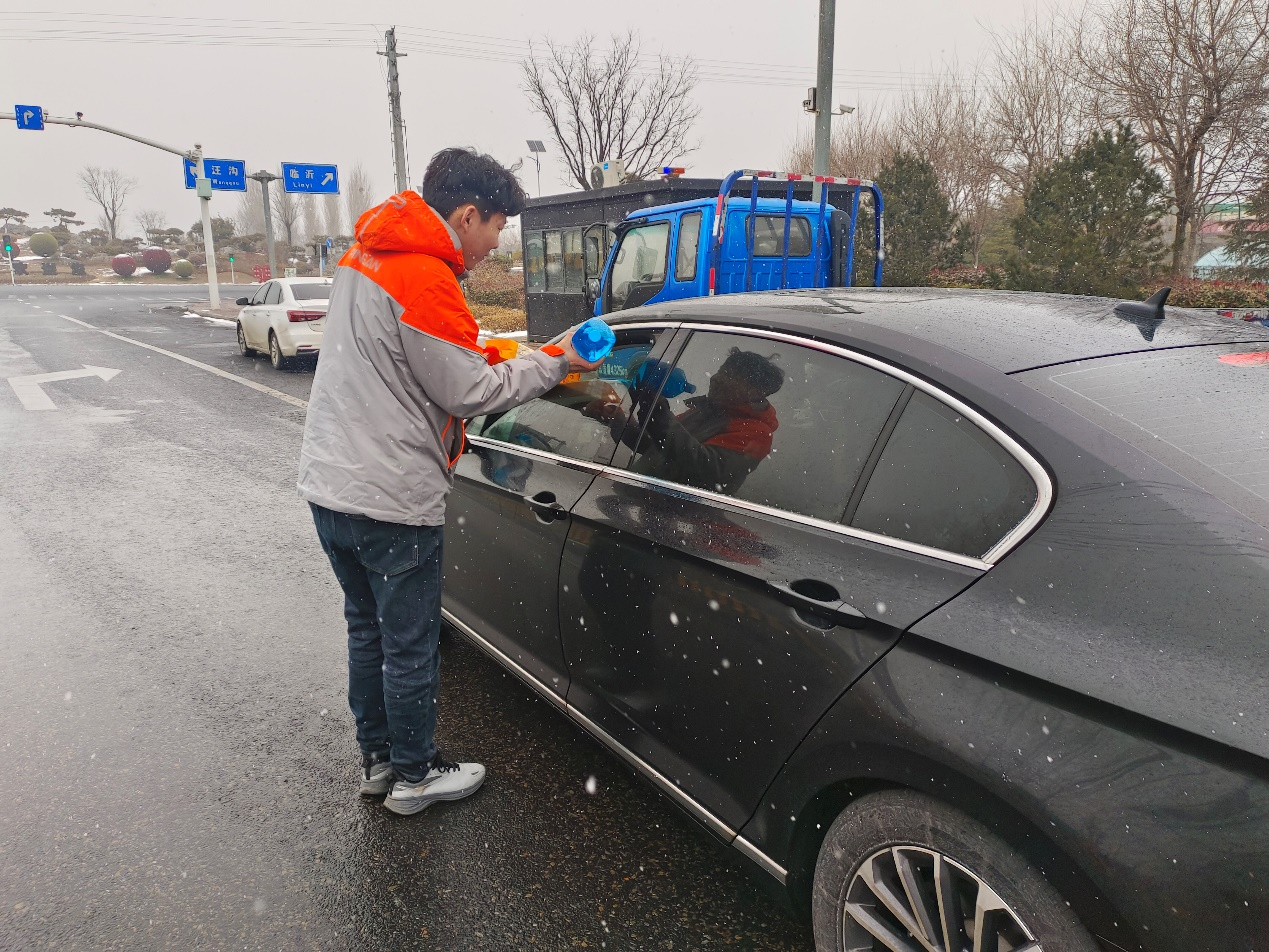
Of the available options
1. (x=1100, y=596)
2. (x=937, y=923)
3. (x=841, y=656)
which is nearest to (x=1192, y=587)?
(x=1100, y=596)

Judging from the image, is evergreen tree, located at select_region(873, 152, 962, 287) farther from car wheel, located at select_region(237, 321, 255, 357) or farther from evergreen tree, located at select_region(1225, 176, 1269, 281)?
car wheel, located at select_region(237, 321, 255, 357)

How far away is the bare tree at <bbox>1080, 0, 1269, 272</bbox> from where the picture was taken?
17453mm

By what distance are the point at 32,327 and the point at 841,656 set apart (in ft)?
83.7

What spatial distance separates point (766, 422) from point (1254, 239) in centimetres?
1989

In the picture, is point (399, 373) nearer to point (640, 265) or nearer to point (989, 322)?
point (989, 322)

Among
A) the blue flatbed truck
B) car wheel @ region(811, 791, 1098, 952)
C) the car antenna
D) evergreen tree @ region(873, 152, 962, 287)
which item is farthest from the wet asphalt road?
evergreen tree @ region(873, 152, 962, 287)

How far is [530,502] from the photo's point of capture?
2727 mm

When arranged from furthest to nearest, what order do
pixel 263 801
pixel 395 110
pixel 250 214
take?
1. pixel 250 214
2. pixel 395 110
3. pixel 263 801

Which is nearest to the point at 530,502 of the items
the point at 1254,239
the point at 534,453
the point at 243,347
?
the point at 534,453

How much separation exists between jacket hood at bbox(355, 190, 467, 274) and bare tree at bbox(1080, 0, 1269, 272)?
1902 cm

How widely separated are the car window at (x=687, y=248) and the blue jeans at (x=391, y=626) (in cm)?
670

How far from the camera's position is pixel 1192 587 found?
4.36 feet

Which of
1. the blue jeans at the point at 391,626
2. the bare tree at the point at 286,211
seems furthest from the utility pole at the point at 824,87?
the bare tree at the point at 286,211

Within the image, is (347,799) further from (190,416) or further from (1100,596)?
(190,416)
